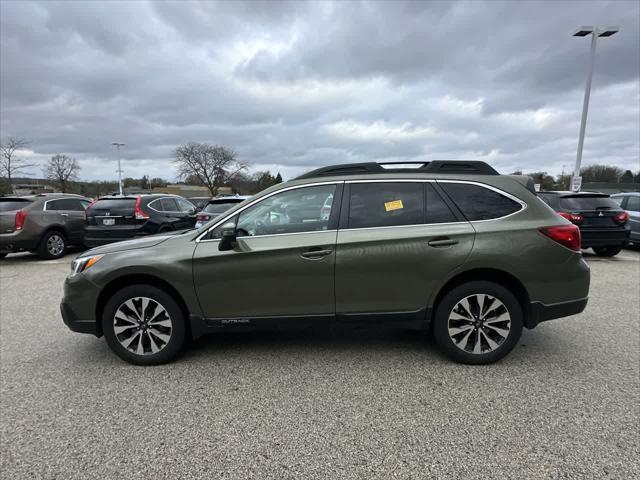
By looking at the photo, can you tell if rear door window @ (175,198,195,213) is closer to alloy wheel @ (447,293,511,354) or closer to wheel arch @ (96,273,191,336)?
wheel arch @ (96,273,191,336)

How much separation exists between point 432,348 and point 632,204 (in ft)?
33.9

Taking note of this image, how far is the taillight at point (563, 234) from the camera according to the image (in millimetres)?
3404

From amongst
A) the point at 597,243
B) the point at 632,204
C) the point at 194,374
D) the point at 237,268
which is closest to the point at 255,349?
the point at 194,374

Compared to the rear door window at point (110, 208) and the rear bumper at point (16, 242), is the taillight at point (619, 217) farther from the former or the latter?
the rear bumper at point (16, 242)

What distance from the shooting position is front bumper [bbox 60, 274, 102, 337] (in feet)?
11.5

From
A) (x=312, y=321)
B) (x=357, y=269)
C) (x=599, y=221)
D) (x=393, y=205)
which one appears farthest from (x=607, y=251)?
(x=312, y=321)

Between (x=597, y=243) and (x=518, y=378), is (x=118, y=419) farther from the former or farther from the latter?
(x=597, y=243)

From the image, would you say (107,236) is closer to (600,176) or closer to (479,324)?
(479,324)

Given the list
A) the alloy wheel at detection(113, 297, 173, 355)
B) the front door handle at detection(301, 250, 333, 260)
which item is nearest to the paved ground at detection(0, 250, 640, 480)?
the alloy wheel at detection(113, 297, 173, 355)

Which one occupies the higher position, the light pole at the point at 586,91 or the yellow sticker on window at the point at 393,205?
the light pole at the point at 586,91

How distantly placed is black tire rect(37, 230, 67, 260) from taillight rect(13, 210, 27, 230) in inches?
22.9

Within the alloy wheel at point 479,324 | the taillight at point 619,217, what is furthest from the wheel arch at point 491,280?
the taillight at point 619,217

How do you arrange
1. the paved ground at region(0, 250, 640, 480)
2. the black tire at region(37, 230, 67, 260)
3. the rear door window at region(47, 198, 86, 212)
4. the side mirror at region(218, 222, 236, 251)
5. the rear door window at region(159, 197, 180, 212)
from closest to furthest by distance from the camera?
the paved ground at region(0, 250, 640, 480)
the side mirror at region(218, 222, 236, 251)
the black tire at region(37, 230, 67, 260)
the rear door window at region(47, 198, 86, 212)
the rear door window at region(159, 197, 180, 212)

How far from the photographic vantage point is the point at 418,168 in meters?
3.73
